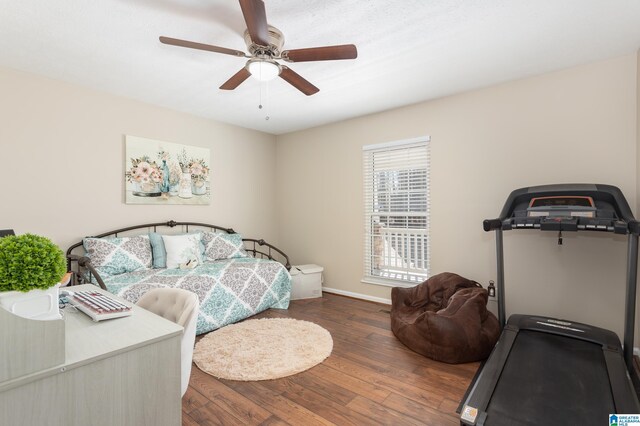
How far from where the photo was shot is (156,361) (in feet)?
3.88

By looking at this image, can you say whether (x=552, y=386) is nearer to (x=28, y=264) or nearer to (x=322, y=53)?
(x=322, y=53)

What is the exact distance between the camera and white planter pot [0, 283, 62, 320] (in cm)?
97

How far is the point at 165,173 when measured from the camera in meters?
3.92

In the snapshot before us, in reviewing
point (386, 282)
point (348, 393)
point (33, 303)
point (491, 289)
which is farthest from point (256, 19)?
point (386, 282)

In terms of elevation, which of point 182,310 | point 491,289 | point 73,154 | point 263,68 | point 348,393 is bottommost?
point 348,393

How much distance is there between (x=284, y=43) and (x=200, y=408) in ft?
8.54

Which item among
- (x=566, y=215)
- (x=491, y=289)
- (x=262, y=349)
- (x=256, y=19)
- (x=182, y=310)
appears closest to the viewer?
(x=182, y=310)

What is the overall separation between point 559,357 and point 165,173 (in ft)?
14.0

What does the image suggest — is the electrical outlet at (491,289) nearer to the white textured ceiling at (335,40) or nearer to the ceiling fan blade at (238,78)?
the white textured ceiling at (335,40)

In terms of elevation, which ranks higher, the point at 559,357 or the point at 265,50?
the point at 265,50

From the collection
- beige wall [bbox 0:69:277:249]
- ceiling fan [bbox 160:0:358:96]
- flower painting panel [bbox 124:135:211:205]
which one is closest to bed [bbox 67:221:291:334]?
beige wall [bbox 0:69:277:249]

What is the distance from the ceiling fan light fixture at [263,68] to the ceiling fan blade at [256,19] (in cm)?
23

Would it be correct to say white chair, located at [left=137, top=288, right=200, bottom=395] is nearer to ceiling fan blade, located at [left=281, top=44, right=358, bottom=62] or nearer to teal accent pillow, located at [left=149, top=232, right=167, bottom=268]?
ceiling fan blade, located at [left=281, top=44, right=358, bottom=62]

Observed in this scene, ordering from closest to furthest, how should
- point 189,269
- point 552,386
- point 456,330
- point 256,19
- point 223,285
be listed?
1. point 256,19
2. point 552,386
3. point 456,330
4. point 223,285
5. point 189,269
